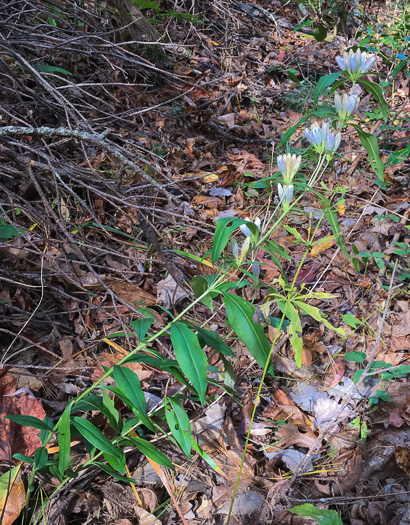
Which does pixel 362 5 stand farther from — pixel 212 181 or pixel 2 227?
pixel 2 227

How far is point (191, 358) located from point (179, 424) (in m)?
0.30

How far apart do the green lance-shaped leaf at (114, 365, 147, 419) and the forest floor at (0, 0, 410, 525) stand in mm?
117

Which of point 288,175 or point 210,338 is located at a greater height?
point 288,175

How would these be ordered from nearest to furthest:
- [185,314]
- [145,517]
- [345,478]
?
[145,517] < [345,478] < [185,314]

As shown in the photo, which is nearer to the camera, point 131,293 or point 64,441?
point 64,441

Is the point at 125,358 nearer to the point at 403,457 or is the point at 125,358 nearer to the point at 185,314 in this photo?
the point at 185,314

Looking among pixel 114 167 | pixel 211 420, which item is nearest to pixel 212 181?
pixel 114 167

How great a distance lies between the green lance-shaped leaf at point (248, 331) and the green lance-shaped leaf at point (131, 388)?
31 centimetres

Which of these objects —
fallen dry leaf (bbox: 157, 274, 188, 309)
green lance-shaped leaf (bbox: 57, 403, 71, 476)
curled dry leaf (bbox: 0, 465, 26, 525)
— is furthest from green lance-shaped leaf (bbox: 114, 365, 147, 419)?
fallen dry leaf (bbox: 157, 274, 188, 309)

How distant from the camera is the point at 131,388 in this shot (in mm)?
1113

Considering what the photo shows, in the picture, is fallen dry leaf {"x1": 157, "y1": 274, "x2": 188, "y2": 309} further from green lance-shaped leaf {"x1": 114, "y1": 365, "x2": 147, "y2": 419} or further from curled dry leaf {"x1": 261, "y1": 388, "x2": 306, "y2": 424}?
green lance-shaped leaf {"x1": 114, "y1": 365, "x2": 147, "y2": 419}

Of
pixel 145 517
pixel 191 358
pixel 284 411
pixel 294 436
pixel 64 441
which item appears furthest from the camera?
pixel 284 411

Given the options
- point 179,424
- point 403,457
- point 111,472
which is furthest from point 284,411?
point 111,472

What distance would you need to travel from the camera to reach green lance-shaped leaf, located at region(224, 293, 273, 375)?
3.59 feet
